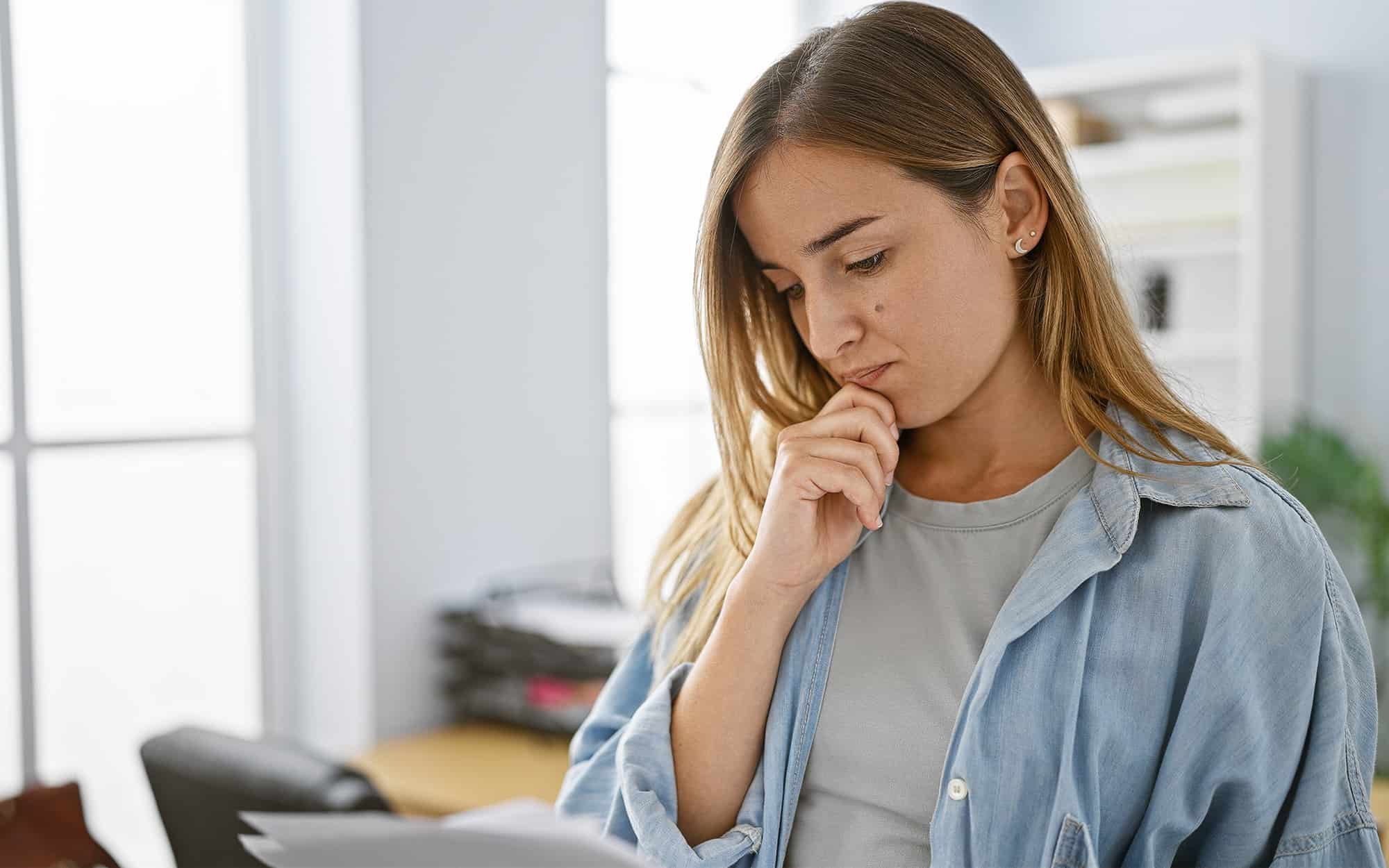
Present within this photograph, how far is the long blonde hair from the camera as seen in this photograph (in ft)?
3.67

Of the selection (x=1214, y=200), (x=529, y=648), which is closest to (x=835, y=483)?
(x=529, y=648)

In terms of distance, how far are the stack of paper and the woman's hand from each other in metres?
0.45

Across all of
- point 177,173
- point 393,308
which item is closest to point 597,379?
point 393,308

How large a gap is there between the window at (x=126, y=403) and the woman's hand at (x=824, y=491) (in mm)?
1431

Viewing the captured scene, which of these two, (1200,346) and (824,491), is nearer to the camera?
(824,491)

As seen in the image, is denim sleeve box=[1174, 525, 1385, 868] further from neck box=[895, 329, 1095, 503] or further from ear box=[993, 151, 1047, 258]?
ear box=[993, 151, 1047, 258]

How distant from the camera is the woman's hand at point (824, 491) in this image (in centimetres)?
118

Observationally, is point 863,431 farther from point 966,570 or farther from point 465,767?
point 465,767

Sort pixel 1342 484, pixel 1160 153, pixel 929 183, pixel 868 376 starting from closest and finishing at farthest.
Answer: pixel 929 183, pixel 868 376, pixel 1342 484, pixel 1160 153

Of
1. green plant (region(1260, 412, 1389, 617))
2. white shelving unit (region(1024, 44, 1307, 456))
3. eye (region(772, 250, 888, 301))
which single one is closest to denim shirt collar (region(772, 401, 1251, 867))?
eye (region(772, 250, 888, 301))

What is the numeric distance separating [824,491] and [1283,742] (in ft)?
1.49

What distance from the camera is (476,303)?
257 cm

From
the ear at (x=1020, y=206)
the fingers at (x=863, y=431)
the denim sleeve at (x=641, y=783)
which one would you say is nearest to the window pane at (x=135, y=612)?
the denim sleeve at (x=641, y=783)

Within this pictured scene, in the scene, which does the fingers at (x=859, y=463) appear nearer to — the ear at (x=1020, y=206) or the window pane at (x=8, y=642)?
the ear at (x=1020, y=206)
